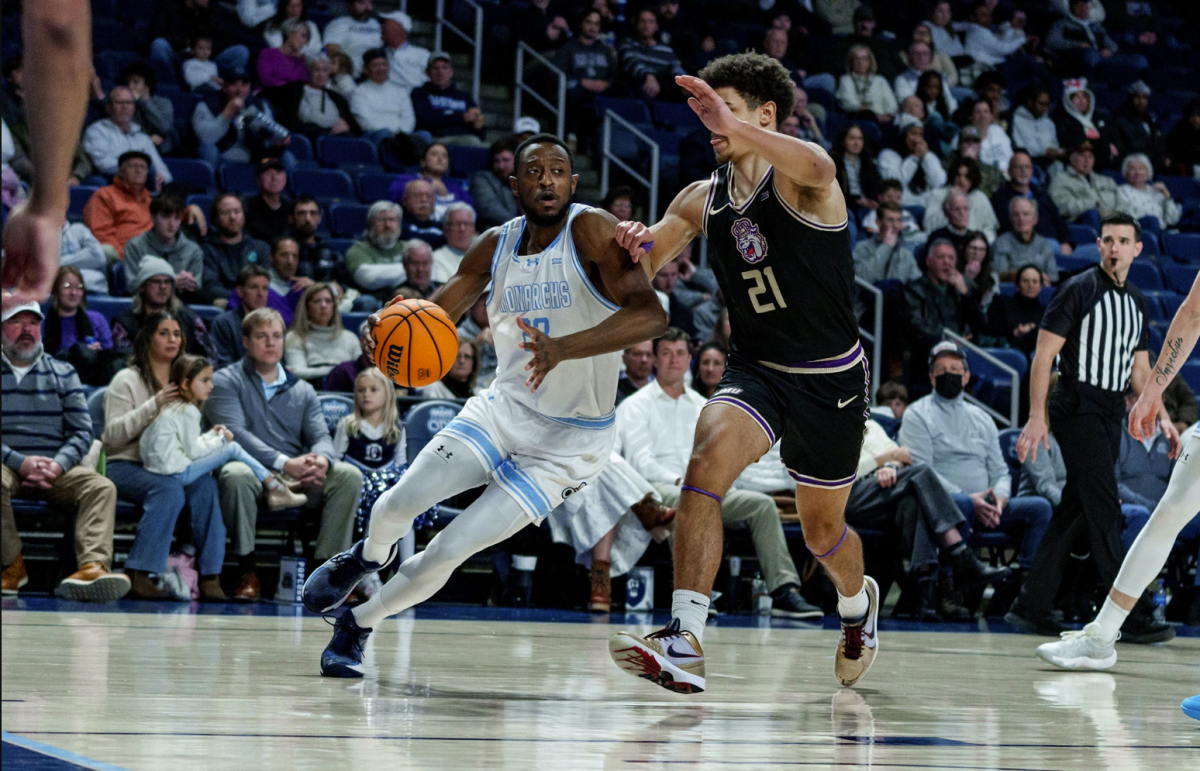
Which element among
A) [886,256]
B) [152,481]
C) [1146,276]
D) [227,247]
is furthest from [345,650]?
[1146,276]

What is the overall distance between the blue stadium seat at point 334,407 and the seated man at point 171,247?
1429 mm

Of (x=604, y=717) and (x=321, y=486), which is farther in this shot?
(x=321, y=486)

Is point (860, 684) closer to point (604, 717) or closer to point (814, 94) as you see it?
point (604, 717)

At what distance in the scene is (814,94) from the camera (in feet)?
46.7

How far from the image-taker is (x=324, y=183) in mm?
11039

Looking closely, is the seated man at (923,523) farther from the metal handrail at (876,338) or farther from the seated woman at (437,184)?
the seated woman at (437,184)

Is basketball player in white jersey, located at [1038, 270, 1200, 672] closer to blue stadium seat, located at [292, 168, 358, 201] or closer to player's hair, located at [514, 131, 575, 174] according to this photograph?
player's hair, located at [514, 131, 575, 174]

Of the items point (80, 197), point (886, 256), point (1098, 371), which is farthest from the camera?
point (886, 256)

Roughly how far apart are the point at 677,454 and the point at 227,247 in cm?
338

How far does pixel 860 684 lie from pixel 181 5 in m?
9.04

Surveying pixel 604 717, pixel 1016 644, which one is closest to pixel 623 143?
pixel 1016 644

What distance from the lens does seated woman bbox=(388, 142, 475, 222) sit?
10961 millimetres

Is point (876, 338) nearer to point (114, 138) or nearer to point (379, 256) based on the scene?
point (379, 256)

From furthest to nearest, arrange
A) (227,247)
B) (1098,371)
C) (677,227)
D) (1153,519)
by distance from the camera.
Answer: (227,247) < (1098,371) < (1153,519) < (677,227)
